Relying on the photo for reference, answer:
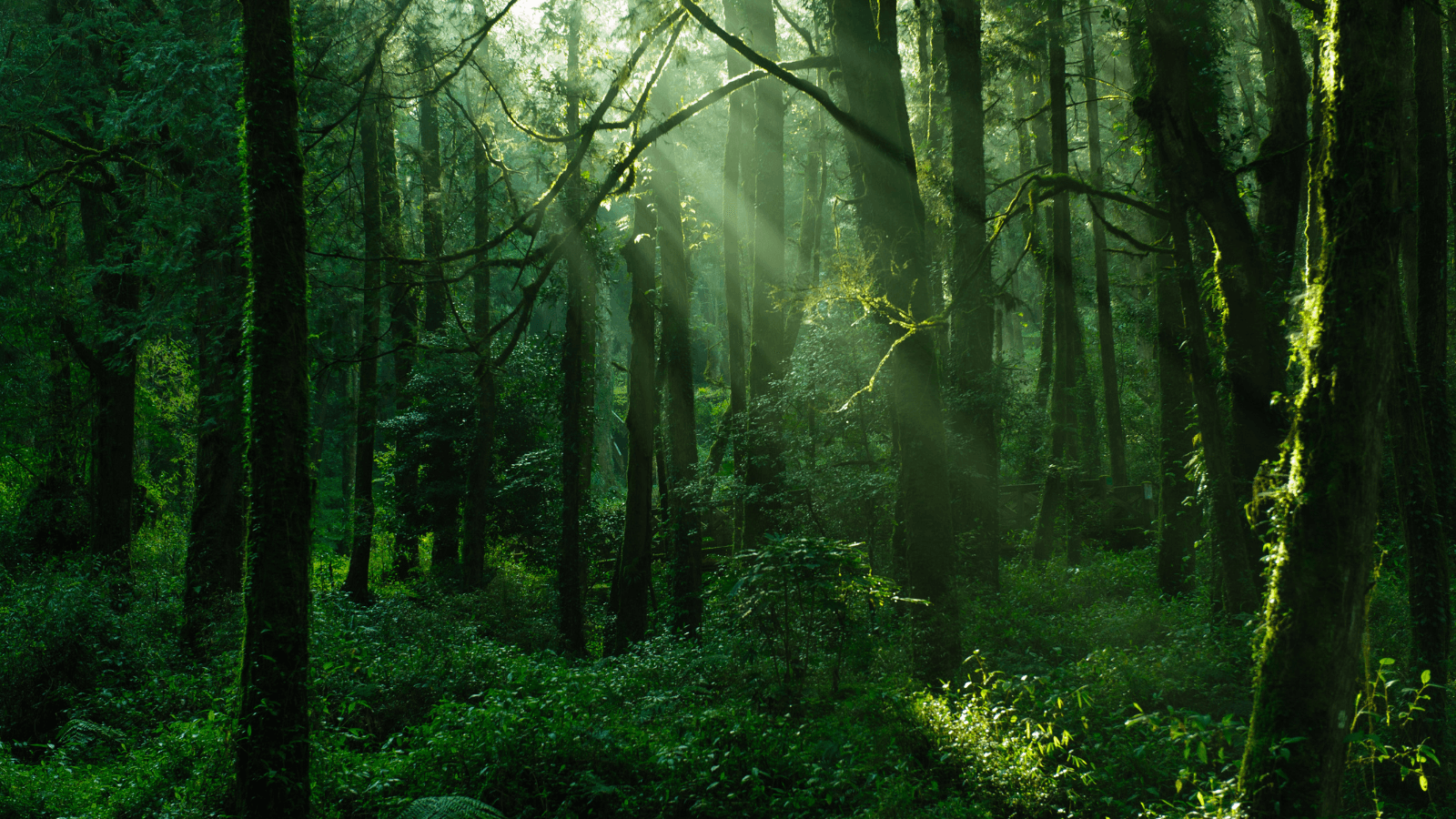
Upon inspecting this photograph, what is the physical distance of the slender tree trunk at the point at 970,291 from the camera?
11547 mm

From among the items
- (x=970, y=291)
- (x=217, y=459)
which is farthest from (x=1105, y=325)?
Answer: (x=217, y=459)

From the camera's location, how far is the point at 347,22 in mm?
9211

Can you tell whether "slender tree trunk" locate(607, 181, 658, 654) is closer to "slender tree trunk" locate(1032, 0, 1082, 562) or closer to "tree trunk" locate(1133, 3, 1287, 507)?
"tree trunk" locate(1133, 3, 1287, 507)

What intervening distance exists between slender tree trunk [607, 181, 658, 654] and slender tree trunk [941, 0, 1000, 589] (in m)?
5.23

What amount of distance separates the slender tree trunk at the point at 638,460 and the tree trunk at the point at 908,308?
6027mm

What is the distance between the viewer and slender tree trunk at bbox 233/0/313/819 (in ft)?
17.2

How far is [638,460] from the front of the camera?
45.1 feet

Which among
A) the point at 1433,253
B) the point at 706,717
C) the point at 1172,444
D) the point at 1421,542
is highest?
the point at 1433,253

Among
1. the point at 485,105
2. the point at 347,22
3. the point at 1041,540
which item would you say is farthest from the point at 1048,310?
the point at 347,22

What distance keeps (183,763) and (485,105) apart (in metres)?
7.89

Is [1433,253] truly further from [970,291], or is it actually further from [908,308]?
[970,291]

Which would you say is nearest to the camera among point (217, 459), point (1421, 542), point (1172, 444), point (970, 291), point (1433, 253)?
point (1421, 542)

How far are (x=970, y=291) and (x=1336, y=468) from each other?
326 inches

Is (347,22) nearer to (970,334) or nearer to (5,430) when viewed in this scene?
(970,334)
